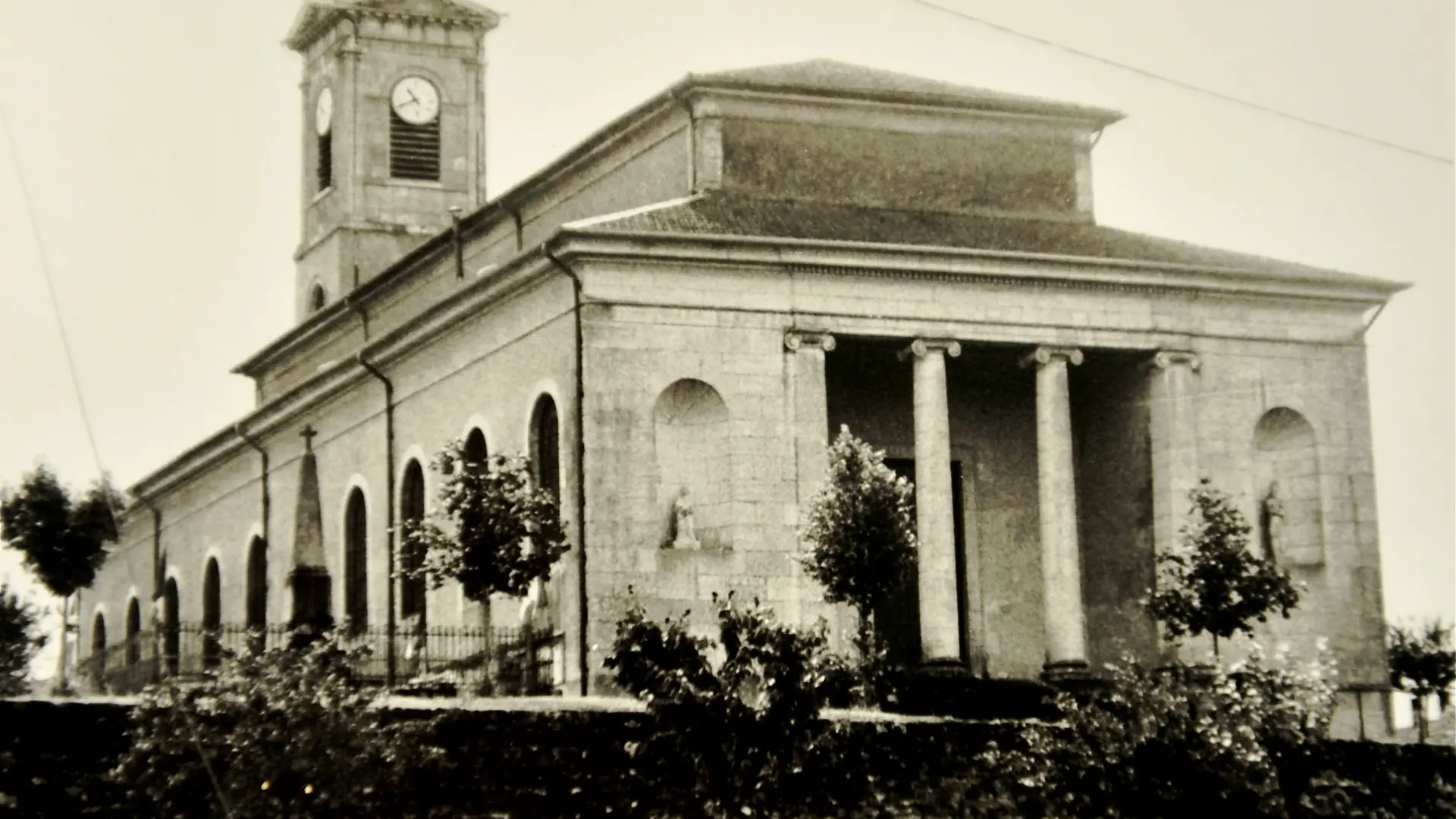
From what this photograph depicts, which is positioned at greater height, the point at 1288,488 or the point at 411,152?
the point at 411,152

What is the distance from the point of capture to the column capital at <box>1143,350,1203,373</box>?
51.4m

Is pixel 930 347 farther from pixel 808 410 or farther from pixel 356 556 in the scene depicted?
pixel 356 556

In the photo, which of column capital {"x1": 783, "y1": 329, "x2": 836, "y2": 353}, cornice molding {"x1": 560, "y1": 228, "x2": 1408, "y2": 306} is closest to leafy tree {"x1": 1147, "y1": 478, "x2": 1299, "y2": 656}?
cornice molding {"x1": 560, "y1": 228, "x2": 1408, "y2": 306}

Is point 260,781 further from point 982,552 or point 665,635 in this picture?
point 982,552

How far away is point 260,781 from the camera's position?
32875 millimetres

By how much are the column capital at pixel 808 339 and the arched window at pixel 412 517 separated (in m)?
9.28

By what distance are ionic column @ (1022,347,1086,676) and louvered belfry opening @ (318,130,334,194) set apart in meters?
25.1

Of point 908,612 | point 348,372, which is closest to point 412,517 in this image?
point 348,372

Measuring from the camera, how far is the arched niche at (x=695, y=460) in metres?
47.8

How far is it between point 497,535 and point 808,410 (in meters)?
5.35

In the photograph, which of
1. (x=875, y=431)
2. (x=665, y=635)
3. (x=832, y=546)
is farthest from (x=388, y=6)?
(x=665, y=635)

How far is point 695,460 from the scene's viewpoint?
158 feet

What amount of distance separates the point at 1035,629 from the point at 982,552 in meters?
1.61

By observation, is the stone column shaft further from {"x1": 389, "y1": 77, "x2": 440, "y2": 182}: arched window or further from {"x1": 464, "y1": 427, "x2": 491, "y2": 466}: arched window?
{"x1": 389, "y1": 77, "x2": 440, "y2": 182}: arched window
